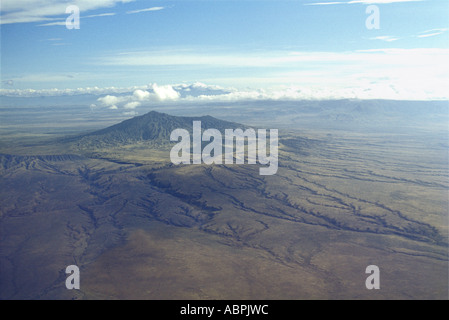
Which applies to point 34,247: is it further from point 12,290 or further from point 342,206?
point 342,206

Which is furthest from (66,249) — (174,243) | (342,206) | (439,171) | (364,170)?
(439,171)

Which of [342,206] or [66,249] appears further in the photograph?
[342,206]

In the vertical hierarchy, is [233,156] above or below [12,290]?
above

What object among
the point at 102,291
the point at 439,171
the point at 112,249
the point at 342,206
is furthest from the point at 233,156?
the point at 102,291

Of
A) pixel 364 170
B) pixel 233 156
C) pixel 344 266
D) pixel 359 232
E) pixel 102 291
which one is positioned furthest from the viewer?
pixel 233 156

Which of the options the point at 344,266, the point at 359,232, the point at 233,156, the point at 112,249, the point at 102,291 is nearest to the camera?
the point at 102,291

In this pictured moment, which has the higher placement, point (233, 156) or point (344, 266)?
point (233, 156)
